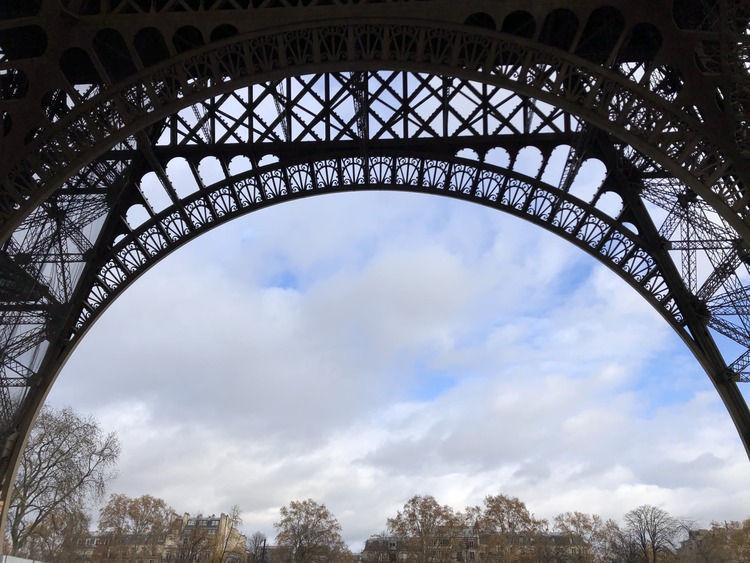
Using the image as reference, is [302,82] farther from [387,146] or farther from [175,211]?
[175,211]

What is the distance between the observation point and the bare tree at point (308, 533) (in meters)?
51.9

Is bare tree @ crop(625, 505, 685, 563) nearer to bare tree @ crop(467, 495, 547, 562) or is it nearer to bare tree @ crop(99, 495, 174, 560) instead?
bare tree @ crop(467, 495, 547, 562)

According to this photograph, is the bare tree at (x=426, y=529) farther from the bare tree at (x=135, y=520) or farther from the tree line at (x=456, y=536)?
the bare tree at (x=135, y=520)

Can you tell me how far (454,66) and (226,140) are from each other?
8203 millimetres

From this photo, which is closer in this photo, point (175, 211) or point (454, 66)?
point (454, 66)

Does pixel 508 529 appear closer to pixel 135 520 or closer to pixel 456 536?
pixel 456 536

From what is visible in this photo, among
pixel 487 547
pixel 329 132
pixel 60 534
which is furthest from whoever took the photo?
pixel 487 547

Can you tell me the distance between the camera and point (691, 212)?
18.5 meters

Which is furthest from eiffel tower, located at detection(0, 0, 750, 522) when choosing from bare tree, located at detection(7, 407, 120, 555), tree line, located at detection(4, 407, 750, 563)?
tree line, located at detection(4, 407, 750, 563)

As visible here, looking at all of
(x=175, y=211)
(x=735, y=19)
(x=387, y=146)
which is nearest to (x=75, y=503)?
(x=175, y=211)

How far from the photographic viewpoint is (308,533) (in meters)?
52.6

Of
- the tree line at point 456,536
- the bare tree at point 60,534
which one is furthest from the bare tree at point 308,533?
the bare tree at point 60,534

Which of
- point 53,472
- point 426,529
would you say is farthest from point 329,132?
point 426,529

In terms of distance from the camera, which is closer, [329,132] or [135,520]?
[329,132]
